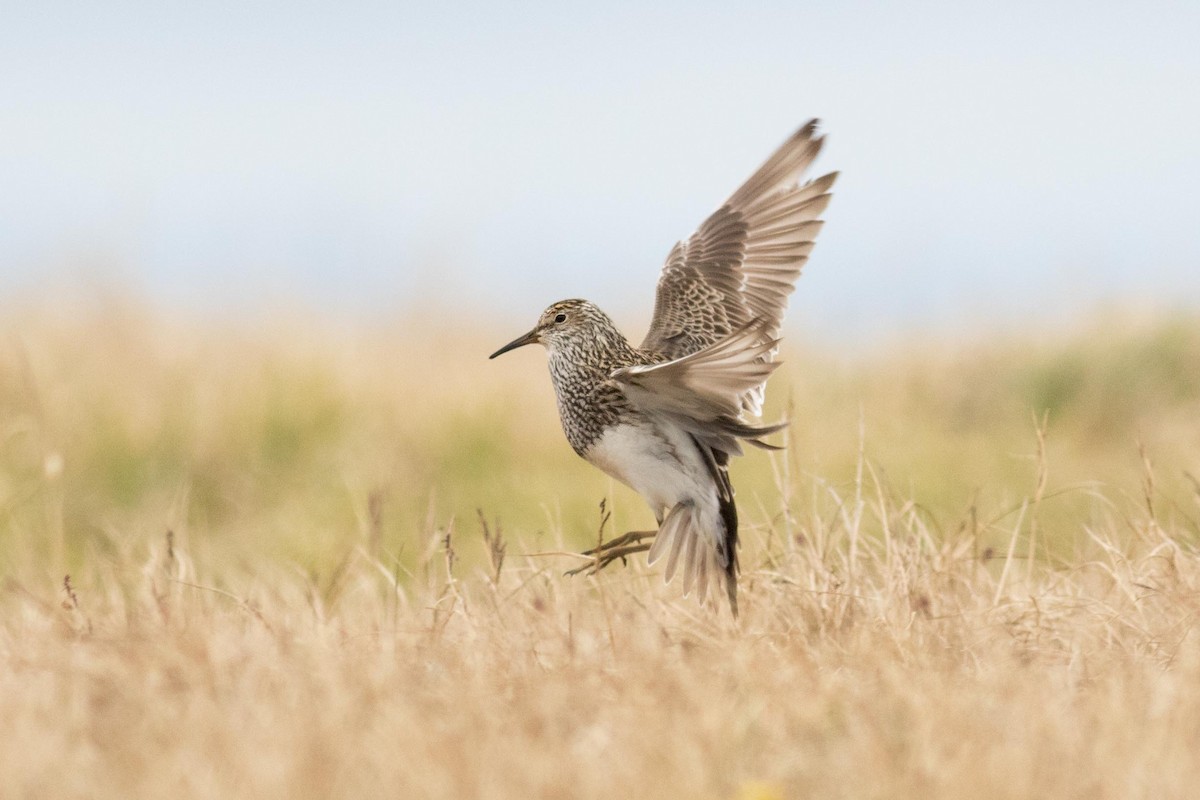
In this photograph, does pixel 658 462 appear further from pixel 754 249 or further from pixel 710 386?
pixel 754 249

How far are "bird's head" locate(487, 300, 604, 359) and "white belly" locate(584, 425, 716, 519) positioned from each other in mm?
477

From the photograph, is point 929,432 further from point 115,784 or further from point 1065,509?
point 115,784

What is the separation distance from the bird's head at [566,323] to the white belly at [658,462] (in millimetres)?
477

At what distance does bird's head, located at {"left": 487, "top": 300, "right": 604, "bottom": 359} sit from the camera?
4.80m

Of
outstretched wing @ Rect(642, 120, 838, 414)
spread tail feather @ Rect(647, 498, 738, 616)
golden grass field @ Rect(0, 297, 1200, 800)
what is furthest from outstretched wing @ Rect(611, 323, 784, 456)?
outstretched wing @ Rect(642, 120, 838, 414)

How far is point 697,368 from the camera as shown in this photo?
12.8 ft

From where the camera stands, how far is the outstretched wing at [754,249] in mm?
5324

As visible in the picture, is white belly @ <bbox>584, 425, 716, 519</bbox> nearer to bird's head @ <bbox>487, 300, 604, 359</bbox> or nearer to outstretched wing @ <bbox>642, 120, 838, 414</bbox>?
bird's head @ <bbox>487, 300, 604, 359</bbox>

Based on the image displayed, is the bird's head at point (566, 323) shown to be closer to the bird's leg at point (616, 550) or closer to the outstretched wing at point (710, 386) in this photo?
the outstretched wing at point (710, 386)

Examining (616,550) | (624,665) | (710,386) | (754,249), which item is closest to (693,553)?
(616,550)

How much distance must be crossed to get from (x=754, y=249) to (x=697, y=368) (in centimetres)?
171

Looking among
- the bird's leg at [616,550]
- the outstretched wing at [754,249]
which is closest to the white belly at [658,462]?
the bird's leg at [616,550]

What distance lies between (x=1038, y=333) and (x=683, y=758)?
31.4ft

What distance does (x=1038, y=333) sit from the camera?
38.7 feet
